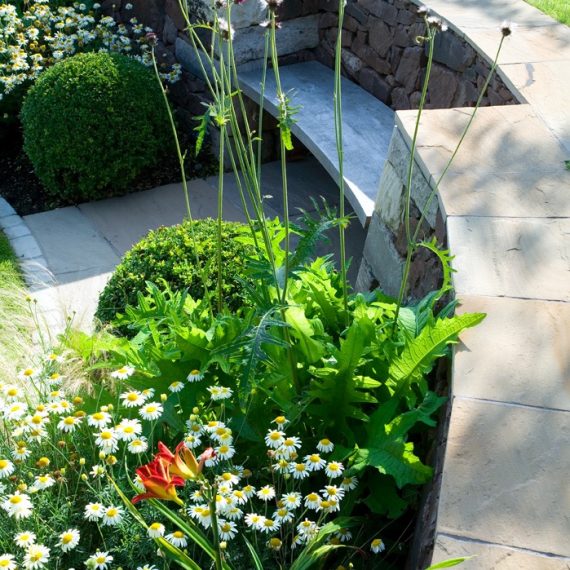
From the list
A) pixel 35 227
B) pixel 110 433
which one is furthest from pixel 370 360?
pixel 35 227

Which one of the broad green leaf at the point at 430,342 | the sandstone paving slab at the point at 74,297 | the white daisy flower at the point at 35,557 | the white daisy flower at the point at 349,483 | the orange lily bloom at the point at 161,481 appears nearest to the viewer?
the orange lily bloom at the point at 161,481

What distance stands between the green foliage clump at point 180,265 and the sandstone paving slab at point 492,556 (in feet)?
6.10

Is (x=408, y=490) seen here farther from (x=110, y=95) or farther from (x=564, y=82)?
(x=110, y=95)

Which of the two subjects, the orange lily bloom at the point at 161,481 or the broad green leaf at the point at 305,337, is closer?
the orange lily bloom at the point at 161,481

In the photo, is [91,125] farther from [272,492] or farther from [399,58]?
[272,492]

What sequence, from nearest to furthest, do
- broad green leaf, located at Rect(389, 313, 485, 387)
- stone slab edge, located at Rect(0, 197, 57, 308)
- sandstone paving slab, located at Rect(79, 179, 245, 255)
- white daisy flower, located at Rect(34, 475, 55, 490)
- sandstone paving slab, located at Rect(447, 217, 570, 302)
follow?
white daisy flower, located at Rect(34, 475, 55, 490)
broad green leaf, located at Rect(389, 313, 485, 387)
sandstone paving slab, located at Rect(447, 217, 570, 302)
stone slab edge, located at Rect(0, 197, 57, 308)
sandstone paving slab, located at Rect(79, 179, 245, 255)

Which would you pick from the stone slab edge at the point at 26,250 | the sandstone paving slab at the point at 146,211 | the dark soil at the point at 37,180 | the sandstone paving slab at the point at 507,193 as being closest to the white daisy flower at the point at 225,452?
the sandstone paving slab at the point at 507,193

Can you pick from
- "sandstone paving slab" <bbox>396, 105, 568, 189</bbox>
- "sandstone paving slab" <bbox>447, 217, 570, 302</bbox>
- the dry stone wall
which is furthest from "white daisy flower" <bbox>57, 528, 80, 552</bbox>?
the dry stone wall

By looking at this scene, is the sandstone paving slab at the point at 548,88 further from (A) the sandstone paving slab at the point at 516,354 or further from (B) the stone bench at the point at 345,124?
(A) the sandstone paving slab at the point at 516,354

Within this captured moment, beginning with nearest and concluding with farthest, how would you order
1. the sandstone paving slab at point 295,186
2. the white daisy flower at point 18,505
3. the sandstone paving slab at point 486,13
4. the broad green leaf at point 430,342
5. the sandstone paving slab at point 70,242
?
the white daisy flower at point 18,505 → the broad green leaf at point 430,342 → the sandstone paving slab at point 486,13 → the sandstone paving slab at point 70,242 → the sandstone paving slab at point 295,186

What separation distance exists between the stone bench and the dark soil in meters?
0.73

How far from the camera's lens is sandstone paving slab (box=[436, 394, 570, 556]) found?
198 centimetres

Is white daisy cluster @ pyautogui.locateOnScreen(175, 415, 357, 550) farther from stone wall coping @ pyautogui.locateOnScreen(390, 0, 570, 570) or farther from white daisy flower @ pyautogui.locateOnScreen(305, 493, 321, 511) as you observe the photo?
stone wall coping @ pyautogui.locateOnScreen(390, 0, 570, 570)

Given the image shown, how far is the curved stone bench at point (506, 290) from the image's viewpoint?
2020 mm
